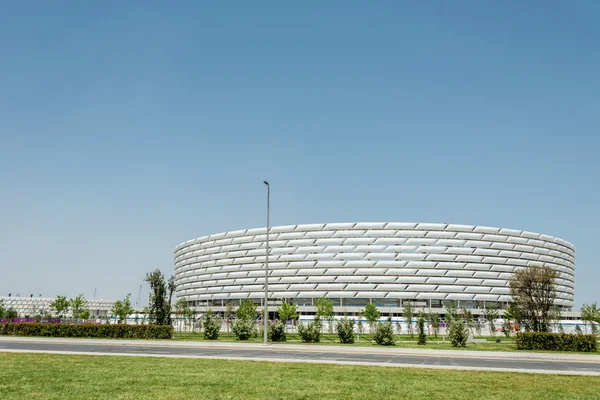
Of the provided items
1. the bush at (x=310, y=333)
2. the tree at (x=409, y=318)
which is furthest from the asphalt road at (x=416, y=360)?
the tree at (x=409, y=318)

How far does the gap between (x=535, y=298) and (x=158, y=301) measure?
1154 inches

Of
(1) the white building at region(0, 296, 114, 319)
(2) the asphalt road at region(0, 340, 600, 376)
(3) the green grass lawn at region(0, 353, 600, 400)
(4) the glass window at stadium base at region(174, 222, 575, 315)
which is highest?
(4) the glass window at stadium base at region(174, 222, 575, 315)

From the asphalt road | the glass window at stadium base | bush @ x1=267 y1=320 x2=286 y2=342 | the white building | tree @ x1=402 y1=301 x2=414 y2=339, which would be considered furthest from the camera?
the white building

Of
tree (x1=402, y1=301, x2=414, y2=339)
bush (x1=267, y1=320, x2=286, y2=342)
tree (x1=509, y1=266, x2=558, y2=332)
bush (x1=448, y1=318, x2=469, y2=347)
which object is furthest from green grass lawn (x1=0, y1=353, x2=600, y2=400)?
tree (x1=402, y1=301, x2=414, y2=339)

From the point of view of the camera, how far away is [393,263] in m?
100

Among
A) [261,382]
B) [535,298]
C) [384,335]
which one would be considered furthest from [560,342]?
[261,382]

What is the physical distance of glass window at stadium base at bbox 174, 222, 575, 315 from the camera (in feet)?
327

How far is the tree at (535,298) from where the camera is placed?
33.2 meters

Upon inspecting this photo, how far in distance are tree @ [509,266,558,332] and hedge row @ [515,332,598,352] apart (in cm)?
523

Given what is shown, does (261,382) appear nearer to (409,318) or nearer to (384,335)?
(384,335)

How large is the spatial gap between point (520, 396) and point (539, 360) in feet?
41.7

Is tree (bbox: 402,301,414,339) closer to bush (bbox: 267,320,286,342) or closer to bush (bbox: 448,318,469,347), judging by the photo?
bush (bbox: 448,318,469,347)

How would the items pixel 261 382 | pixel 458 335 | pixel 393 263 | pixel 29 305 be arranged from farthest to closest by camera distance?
pixel 29 305 < pixel 393 263 < pixel 458 335 < pixel 261 382

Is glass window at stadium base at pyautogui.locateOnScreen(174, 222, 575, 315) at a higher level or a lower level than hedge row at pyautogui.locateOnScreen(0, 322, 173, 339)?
higher
